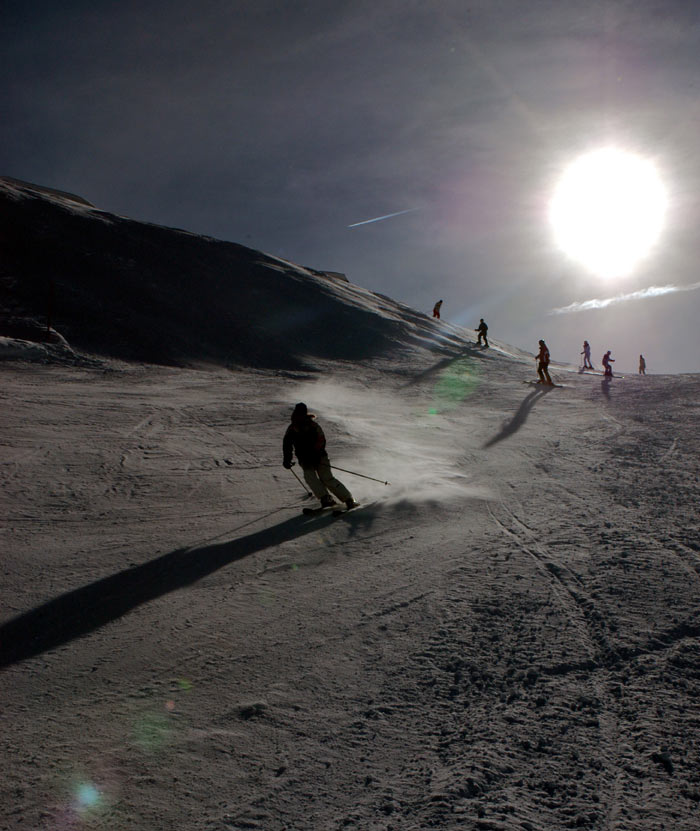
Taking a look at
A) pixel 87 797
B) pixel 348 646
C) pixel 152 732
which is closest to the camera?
pixel 87 797

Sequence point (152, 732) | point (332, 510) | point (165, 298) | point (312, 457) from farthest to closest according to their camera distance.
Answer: point (165, 298)
point (312, 457)
point (332, 510)
point (152, 732)

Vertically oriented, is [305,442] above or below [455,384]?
below

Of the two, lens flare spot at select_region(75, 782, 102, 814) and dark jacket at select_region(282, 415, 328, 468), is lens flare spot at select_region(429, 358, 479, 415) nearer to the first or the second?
dark jacket at select_region(282, 415, 328, 468)

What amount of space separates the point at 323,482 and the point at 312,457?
396mm

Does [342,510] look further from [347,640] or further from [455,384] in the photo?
[455,384]

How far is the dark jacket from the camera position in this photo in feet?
24.2

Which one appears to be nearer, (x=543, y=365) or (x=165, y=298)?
(x=543, y=365)

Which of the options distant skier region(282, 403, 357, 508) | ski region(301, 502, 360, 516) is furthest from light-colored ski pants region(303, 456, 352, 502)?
ski region(301, 502, 360, 516)

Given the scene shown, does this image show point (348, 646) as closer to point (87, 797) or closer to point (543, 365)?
point (87, 797)

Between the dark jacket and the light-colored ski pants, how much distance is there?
90mm

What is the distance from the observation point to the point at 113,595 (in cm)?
472

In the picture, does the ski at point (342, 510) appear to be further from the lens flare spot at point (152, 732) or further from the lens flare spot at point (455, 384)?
the lens flare spot at point (455, 384)

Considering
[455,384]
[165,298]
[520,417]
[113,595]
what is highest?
[165,298]

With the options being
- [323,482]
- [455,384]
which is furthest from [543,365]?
[323,482]
